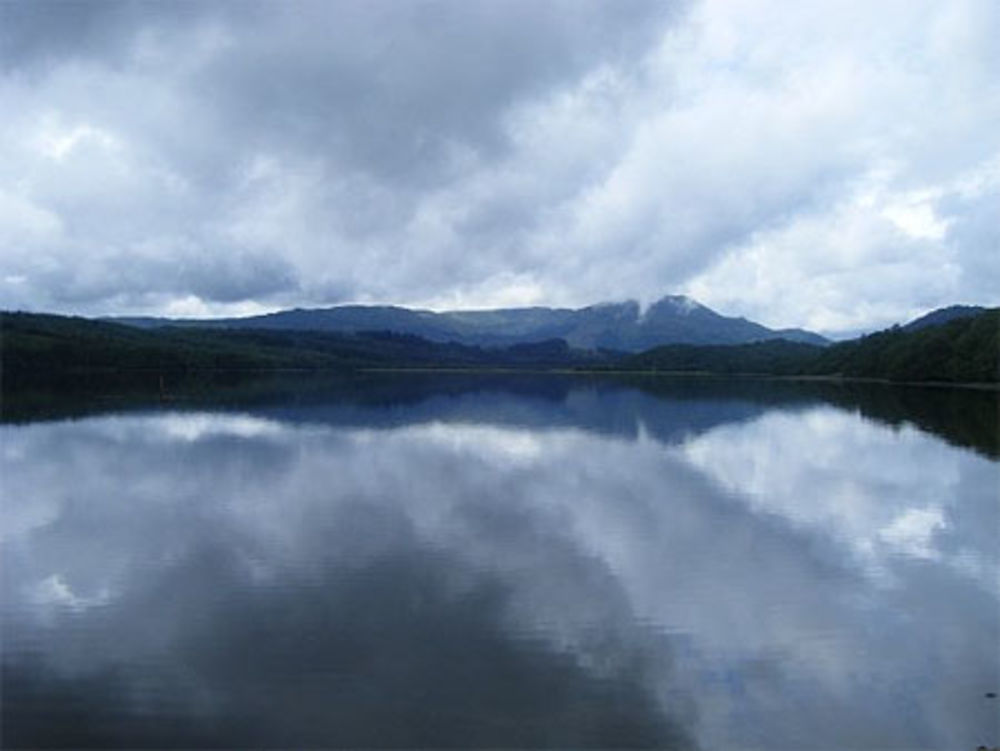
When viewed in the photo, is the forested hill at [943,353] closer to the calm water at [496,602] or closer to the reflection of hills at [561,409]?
the reflection of hills at [561,409]

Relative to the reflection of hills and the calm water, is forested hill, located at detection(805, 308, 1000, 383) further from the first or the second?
the calm water

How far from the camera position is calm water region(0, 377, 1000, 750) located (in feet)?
Result: 49.4

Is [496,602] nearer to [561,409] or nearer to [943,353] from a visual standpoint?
[561,409]

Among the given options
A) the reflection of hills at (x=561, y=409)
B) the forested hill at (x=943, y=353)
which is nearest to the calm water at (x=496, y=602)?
the reflection of hills at (x=561, y=409)

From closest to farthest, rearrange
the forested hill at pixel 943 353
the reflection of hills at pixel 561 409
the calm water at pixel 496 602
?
the calm water at pixel 496 602 < the reflection of hills at pixel 561 409 < the forested hill at pixel 943 353

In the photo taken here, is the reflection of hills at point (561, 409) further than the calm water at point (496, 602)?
Yes

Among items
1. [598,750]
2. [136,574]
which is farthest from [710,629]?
[136,574]

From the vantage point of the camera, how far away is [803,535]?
30.4m

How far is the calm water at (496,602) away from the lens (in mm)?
15055

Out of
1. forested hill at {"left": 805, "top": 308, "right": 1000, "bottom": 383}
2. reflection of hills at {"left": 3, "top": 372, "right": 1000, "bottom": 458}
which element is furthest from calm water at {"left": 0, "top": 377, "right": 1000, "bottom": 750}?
forested hill at {"left": 805, "top": 308, "right": 1000, "bottom": 383}

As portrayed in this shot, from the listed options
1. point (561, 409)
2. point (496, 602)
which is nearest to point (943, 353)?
point (561, 409)

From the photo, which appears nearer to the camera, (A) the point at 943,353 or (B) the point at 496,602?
(B) the point at 496,602

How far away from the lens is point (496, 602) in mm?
21688

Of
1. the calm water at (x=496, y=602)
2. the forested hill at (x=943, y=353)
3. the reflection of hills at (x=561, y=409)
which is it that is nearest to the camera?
the calm water at (x=496, y=602)
